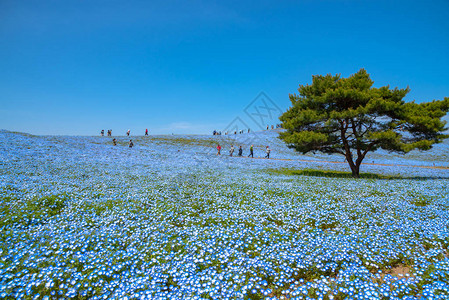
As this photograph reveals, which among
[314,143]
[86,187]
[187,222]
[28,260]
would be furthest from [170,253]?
[314,143]

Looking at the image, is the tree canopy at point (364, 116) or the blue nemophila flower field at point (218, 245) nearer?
the blue nemophila flower field at point (218, 245)

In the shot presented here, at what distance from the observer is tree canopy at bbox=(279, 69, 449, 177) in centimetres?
1900

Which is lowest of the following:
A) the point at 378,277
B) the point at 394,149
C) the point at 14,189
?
the point at 378,277

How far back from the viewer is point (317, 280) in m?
4.90

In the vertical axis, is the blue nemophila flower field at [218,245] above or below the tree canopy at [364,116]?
below

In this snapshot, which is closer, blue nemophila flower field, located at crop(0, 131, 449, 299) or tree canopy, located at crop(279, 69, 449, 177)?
blue nemophila flower field, located at crop(0, 131, 449, 299)

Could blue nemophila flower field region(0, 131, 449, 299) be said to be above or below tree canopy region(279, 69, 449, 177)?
below

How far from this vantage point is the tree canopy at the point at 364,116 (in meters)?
19.0

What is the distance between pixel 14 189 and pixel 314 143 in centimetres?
2189

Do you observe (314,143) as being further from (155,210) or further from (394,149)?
(155,210)

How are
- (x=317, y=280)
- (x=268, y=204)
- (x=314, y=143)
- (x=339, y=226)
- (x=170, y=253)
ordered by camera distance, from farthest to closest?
(x=314, y=143) → (x=268, y=204) → (x=339, y=226) → (x=170, y=253) → (x=317, y=280)

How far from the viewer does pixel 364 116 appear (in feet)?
65.3

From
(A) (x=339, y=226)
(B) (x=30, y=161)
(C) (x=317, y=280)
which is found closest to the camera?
(C) (x=317, y=280)

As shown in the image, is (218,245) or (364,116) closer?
(218,245)
